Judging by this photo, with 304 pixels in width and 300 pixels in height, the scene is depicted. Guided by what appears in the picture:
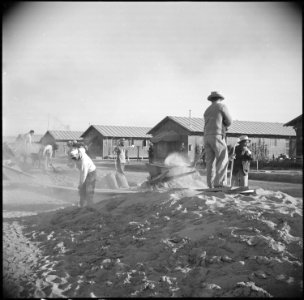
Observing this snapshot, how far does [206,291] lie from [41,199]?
6.94 meters

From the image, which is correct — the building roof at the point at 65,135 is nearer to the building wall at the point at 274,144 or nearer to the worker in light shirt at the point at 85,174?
the building wall at the point at 274,144

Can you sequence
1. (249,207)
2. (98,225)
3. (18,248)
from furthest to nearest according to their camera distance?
(98,225), (18,248), (249,207)

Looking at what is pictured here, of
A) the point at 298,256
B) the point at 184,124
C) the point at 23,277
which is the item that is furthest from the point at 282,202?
the point at 184,124

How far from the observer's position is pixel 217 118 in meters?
6.01

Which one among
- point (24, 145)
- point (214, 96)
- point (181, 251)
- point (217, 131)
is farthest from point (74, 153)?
point (24, 145)

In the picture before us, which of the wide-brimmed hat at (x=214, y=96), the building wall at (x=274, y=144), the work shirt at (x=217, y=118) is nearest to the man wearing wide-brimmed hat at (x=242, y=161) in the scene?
the work shirt at (x=217, y=118)

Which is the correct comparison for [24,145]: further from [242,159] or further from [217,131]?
[217,131]

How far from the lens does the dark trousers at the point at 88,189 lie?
6777 millimetres

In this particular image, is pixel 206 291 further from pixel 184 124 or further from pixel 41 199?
pixel 184 124

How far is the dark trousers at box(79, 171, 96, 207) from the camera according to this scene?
678 centimetres

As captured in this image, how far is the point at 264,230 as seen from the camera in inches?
151

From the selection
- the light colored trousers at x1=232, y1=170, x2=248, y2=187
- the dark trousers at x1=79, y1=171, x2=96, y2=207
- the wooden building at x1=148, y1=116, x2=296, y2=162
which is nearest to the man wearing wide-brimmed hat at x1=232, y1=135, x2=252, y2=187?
the light colored trousers at x1=232, y1=170, x2=248, y2=187

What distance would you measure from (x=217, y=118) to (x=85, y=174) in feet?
8.98

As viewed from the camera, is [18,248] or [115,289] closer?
[115,289]
